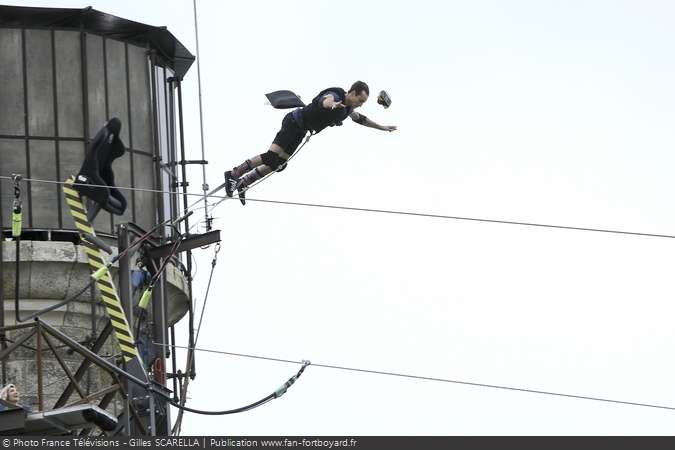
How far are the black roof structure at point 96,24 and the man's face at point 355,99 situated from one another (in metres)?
5.16

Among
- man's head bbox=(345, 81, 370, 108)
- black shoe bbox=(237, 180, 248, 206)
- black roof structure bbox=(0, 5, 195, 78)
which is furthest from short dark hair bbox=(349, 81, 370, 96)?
black roof structure bbox=(0, 5, 195, 78)

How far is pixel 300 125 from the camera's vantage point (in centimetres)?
2947

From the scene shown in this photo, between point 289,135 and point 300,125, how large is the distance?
265 millimetres

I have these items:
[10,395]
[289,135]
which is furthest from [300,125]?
[10,395]

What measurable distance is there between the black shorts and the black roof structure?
14.2 feet

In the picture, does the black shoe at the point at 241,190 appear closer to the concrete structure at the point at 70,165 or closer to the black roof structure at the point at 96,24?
the concrete structure at the point at 70,165

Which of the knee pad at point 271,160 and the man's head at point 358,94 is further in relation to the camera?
the knee pad at point 271,160

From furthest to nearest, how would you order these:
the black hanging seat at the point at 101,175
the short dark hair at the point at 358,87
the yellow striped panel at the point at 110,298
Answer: the yellow striped panel at the point at 110,298 < the short dark hair at the point at 358,87 < the black hanging seat at the point at 101,175

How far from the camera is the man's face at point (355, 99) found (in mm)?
29016

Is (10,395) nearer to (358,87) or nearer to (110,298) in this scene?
(110,298)

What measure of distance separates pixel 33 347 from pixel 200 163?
3751 millimetres

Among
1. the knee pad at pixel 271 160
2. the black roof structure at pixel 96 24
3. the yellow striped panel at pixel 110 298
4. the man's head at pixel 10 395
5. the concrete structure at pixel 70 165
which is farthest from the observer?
the black roof structure at pixel 96 24

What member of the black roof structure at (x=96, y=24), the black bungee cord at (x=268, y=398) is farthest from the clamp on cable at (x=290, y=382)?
the black roof structure at (x=96, y=24)
